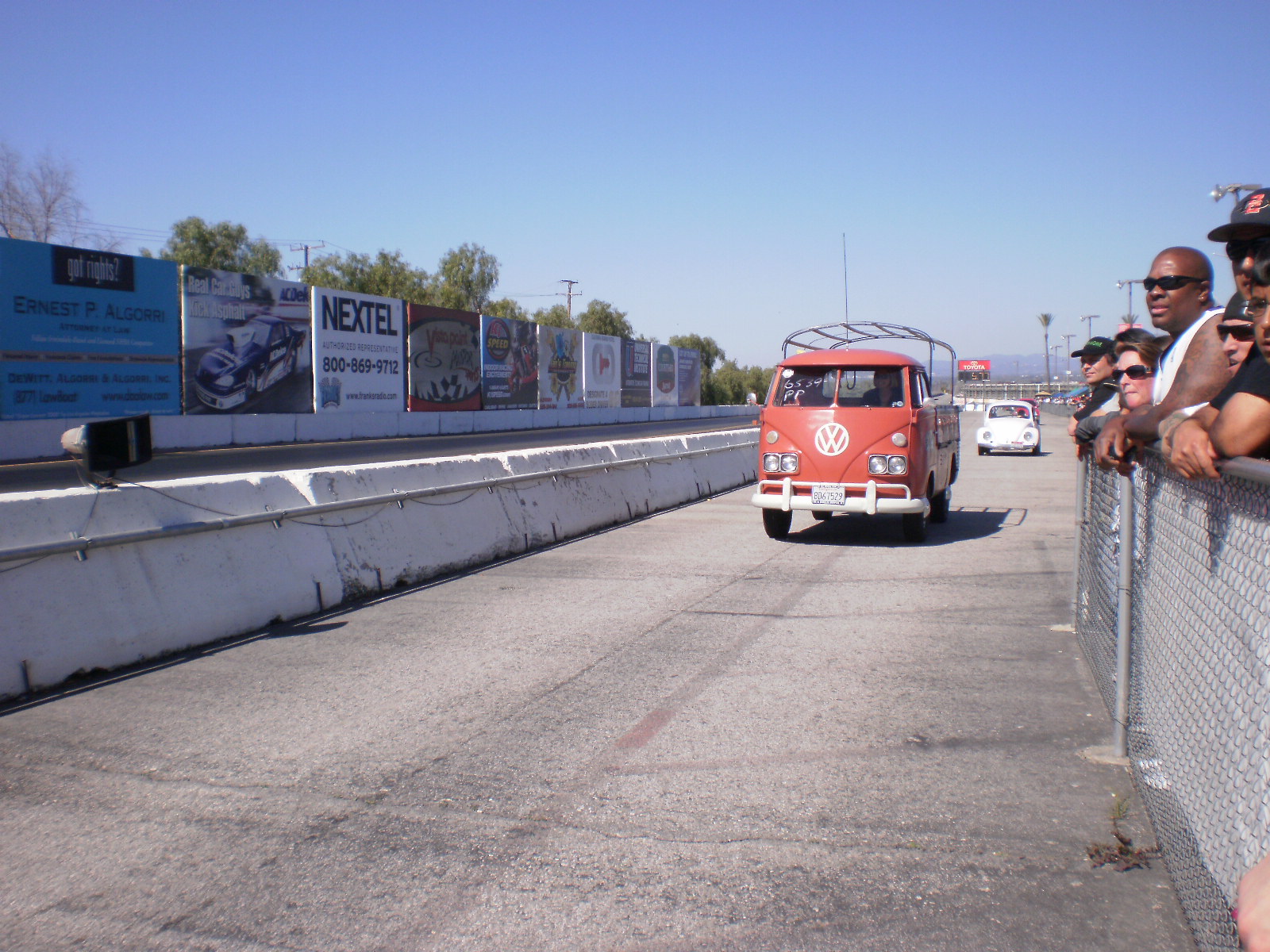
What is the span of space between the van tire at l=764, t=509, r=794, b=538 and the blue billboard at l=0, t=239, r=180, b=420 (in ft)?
57.7

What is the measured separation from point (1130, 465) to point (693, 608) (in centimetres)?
380

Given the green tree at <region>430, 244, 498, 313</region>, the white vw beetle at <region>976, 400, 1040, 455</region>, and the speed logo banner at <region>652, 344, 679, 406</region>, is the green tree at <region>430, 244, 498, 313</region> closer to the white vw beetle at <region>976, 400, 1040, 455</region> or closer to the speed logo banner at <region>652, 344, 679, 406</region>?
the speed logo banner at <region>652, 344, 679, 406</region>

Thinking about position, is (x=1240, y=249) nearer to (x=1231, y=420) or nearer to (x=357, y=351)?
(x=1231, y=420)

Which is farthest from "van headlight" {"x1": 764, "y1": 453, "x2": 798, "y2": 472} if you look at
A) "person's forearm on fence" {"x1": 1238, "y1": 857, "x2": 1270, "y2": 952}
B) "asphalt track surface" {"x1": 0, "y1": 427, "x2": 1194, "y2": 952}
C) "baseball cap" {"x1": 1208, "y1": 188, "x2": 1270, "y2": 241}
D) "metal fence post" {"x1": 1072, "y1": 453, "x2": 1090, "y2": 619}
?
"person's forearm on fence" {"x1": 1238, "y1": 857, "x2": 1270, "y2": 952}

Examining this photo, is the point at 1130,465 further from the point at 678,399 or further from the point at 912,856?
the point at 678,399

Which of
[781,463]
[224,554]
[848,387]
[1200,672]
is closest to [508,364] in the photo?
[848,387]

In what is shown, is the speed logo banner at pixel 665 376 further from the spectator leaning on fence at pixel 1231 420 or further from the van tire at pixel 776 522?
the spectator leaning on fence at pixel 1231 420

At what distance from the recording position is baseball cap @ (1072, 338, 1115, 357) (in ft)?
27.0

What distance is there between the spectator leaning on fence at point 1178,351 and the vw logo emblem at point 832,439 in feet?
17.7

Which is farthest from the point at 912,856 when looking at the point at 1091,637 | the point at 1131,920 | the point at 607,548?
the point at 607,548

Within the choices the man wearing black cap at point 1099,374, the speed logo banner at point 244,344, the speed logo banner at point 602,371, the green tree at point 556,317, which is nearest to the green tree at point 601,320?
the green tree at point 556,317

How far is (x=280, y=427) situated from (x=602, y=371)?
2728 cm

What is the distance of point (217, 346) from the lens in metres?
29.9

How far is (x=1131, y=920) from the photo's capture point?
3.27m
